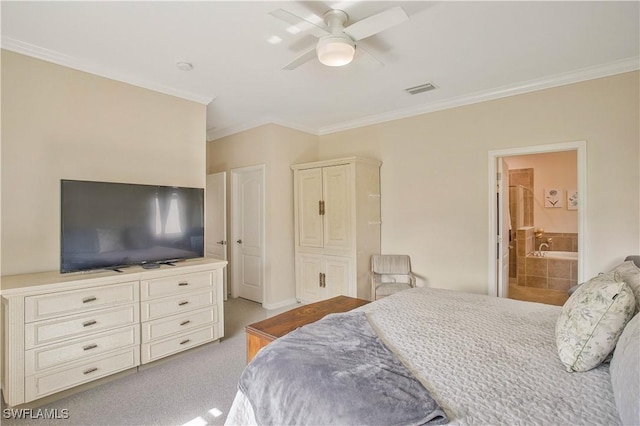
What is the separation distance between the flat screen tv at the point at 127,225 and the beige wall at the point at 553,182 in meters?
5.65

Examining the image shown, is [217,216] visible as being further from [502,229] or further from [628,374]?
[628,374]

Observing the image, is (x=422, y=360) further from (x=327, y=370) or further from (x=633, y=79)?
(x=633, y=79)

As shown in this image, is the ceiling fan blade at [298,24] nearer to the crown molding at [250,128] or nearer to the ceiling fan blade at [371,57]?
the ceiling fan blade at [371,57]

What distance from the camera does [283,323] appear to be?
6.88 ft

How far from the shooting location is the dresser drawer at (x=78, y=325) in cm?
211

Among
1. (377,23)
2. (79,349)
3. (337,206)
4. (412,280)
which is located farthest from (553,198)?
(79,349)

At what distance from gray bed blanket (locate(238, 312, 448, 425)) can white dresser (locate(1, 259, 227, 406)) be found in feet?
5.35

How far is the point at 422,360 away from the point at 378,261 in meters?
2.75

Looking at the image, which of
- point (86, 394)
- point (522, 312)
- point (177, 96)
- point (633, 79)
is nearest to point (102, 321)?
point (86, 394)

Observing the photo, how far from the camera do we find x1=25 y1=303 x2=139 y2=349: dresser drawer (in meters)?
2.11

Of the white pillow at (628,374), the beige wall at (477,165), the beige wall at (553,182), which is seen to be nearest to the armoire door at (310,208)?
the beige wall at (477,165)

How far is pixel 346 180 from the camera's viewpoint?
13.4ft

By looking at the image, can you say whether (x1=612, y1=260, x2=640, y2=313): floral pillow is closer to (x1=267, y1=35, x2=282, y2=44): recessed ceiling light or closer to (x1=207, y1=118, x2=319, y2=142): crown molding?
(x1=267, y1=35, x2=282, y2=44): recessed ceiling light

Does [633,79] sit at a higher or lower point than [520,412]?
higher
